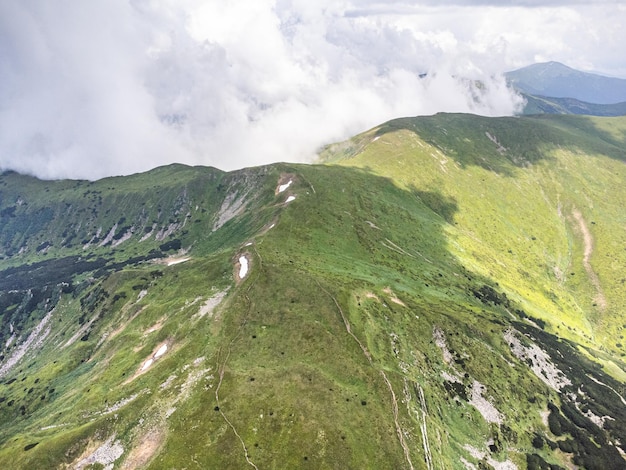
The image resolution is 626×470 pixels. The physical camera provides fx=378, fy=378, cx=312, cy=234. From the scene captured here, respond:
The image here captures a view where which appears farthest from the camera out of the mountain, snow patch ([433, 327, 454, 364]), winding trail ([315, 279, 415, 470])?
snow patch ([433, 327, 454, 364])

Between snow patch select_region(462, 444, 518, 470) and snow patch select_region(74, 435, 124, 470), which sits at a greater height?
snow patch select_region(74, 435, 124, 470)

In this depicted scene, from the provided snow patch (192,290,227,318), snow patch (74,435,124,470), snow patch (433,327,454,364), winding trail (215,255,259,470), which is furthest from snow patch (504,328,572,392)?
snow patch (74,435,124,470)

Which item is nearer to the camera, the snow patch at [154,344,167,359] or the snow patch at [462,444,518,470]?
the snow patch at [462,444,518,470]

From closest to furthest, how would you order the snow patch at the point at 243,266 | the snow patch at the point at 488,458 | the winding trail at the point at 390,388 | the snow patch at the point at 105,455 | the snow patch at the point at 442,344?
the winding trail at the point at 390,388 < the snow patch at the point at 105,455 < the snow patch at the point at 488,458 < the snow patch at the point at 442,344 < the snow patch at the point at 243,266

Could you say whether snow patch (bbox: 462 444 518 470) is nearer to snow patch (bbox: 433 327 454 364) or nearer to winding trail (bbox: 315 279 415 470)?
winding trail (bbox: 315 279 415 470)

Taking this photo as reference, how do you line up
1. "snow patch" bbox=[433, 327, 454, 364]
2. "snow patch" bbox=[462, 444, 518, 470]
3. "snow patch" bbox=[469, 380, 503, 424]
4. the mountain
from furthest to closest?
1. "snow patch" bbox=[433, 327, 454, 364]
2. "snow patch" bbox=[469, 380, 503, 424]
3. "snow patch" bbox=[462, 444, 518, 470]
4. the mountain

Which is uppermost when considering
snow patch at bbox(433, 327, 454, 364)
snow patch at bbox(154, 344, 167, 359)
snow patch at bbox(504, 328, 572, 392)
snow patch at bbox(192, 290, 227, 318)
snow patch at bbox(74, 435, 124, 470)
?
snow patch at bbox(192, 290, 227, 318)

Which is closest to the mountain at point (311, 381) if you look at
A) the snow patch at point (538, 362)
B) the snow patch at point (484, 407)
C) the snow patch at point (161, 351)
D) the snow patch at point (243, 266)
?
the snow patch at point (161, 351)

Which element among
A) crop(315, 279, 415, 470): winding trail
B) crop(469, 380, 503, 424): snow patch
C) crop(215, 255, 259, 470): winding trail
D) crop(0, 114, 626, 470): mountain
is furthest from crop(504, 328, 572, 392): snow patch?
crop(215, 255, 259, 470): winding trail

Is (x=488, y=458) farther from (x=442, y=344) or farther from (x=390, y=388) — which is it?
(x=442, y=344)

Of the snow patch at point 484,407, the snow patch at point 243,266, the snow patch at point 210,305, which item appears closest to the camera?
the snow patch at point 484,407

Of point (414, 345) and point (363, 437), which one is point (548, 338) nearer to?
point (414, 345)

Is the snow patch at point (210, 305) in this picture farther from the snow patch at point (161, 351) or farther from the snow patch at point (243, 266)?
the snow patch at point (161, 351)
